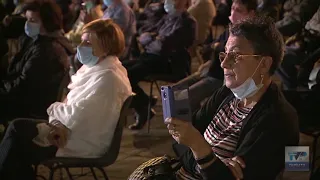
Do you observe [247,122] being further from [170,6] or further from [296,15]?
[170,6]

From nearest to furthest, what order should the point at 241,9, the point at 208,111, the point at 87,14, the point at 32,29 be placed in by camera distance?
the point at 208,111 < the point at 241,9 < the point at 32,29 < the point at 87,14

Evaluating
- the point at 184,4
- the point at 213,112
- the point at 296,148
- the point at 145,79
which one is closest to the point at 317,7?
the point at 184,4

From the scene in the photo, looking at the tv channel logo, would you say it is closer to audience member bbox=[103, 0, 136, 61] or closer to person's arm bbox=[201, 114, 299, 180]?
person's arm bbox=[201, 114, 299, 180]

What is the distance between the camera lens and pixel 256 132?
2352 millimetres

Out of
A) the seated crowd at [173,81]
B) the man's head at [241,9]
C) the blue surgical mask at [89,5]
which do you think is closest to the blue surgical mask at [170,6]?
the seated crowd at [173,81]

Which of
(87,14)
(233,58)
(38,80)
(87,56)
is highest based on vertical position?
(233,58)

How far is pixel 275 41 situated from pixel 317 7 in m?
3.43

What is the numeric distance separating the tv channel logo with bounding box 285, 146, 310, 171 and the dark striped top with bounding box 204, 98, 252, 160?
24 cm

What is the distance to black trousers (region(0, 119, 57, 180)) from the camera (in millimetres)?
3402

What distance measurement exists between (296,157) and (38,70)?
2.63 metres

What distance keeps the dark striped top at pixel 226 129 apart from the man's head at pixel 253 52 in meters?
0.15

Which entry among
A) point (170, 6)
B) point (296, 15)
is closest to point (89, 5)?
point (170, 6)

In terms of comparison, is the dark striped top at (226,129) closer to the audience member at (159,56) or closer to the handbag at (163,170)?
the handbag at (163,170)

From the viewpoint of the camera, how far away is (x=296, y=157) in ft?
7.64
